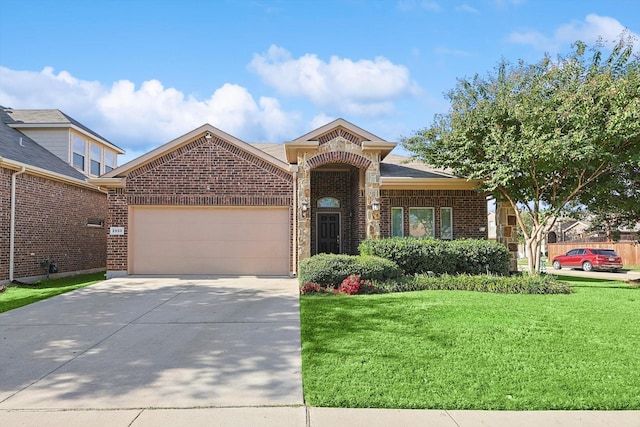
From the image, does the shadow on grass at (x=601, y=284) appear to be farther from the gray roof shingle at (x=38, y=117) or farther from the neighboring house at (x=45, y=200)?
the gray roof shingle at (x=38, y=117)

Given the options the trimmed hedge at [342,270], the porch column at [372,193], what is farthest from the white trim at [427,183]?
the trimmed hedge at [342,270]

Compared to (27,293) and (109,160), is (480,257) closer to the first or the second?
(27,293)

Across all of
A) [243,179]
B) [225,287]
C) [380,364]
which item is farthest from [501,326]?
[243,179]

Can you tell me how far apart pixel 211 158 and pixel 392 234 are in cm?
675

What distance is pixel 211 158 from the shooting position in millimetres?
13906

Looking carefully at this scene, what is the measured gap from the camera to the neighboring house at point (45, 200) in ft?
42.6

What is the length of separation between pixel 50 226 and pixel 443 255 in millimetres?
12968

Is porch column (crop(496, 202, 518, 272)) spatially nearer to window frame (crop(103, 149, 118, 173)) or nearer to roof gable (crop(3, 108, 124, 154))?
roof gable (crop(3, 108, 124, 154))

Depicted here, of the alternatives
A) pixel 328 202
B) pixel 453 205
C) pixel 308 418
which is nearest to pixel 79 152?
pixel 328 202

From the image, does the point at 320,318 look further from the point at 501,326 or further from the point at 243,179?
the point at 243,179

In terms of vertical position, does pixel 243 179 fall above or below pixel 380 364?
above

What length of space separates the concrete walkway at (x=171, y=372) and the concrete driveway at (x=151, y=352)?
2 cm

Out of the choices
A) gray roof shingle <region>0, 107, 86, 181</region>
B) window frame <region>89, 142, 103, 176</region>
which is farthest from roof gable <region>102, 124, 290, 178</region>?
window frame <region>89, 142, 103, 176</region>

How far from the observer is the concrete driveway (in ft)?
14.7
